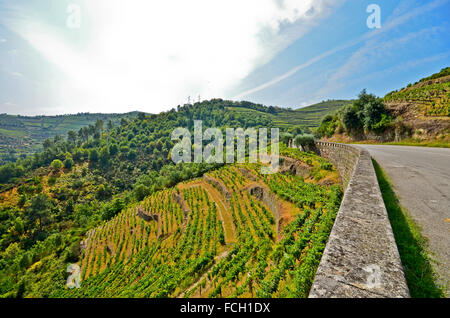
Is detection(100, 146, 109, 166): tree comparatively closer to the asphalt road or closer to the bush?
the bush

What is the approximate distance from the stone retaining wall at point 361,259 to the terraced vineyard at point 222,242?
163cm

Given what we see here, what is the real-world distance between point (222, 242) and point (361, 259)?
1900 cm

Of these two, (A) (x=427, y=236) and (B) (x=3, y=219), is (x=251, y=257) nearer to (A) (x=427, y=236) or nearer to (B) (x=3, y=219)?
(A) (x=427, y=236)

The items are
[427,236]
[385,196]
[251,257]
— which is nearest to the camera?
[427,236]

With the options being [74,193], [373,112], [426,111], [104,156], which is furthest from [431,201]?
[104,156]

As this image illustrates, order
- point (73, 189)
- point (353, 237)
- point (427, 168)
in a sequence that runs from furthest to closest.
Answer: point (73, 189) < point (427, 168) < point (353, 237)

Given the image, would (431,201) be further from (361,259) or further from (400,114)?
(400,114)

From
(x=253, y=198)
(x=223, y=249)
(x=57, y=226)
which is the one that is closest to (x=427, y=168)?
(x=223, y=249)

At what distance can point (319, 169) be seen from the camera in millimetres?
19328

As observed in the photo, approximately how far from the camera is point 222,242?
19656mm

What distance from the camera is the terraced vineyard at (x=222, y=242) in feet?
23.7

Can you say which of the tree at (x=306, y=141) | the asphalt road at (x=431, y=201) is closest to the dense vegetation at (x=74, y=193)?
the asphalt road at (x=431, y=201)

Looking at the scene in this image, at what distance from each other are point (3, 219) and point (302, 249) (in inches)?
4528

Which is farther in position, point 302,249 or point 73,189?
point 73,189
